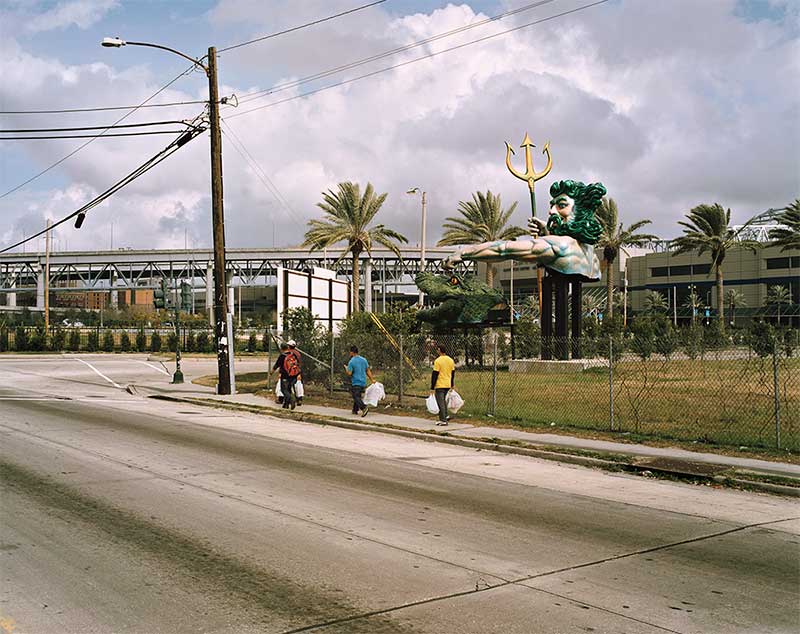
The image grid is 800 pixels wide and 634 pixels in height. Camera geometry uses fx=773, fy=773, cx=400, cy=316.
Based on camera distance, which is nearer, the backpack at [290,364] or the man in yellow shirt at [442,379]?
the man in yellow shirt at [442,379]

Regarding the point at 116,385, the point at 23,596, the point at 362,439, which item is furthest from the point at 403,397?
the point at 23,596

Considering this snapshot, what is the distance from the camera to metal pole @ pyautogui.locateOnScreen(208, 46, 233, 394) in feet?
80.8

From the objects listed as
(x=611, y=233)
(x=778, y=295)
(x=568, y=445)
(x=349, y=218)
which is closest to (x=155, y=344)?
(x=349, y=218)

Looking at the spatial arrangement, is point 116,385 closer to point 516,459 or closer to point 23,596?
point 516,459

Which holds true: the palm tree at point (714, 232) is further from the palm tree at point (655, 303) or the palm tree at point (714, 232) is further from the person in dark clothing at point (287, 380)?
the palm tree at point (655, 303)

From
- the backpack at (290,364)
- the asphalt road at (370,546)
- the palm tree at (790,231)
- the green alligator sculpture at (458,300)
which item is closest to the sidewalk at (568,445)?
the asphalt road at (370,546)

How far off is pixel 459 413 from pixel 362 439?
13.1 feet

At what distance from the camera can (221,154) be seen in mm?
24891

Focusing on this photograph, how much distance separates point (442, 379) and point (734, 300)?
295ft

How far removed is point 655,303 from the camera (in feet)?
336

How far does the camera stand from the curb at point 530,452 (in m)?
11.0

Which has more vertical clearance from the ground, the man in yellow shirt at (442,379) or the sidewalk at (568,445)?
the man in yellow shirt at (442,379)

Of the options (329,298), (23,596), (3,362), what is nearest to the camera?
(23,596)

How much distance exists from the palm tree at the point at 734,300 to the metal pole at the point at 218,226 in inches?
3331
